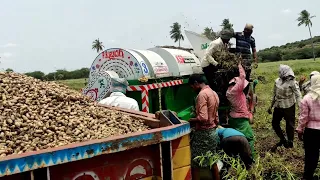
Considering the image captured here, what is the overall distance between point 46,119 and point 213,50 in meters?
4.45

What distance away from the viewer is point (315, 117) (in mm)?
5055

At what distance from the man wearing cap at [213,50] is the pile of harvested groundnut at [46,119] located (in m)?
3.63

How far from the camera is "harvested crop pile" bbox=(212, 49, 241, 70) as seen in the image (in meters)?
6.62

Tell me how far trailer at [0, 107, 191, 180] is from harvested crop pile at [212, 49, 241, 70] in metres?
3.91

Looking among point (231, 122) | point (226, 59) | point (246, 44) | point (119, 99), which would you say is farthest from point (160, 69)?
point (119, 99)

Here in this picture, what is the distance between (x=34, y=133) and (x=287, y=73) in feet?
17.4

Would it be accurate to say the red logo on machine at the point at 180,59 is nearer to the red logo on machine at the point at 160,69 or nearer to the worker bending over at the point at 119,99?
the red logo on machine at the point at 160,69

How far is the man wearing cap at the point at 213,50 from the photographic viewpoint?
6.64 meters

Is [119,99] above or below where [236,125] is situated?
above

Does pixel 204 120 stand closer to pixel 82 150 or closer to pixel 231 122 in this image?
pixel 231 122

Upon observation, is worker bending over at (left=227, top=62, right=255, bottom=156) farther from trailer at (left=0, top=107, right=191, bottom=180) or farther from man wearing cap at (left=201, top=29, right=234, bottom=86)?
trailer at (left=0, top=107, right=191, bottom=180)

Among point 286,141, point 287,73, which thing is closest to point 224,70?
point 287,73

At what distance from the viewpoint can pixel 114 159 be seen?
2350 mm

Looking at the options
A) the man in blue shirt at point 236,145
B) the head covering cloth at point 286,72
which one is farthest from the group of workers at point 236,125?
the head covering cloth at point 286,72
